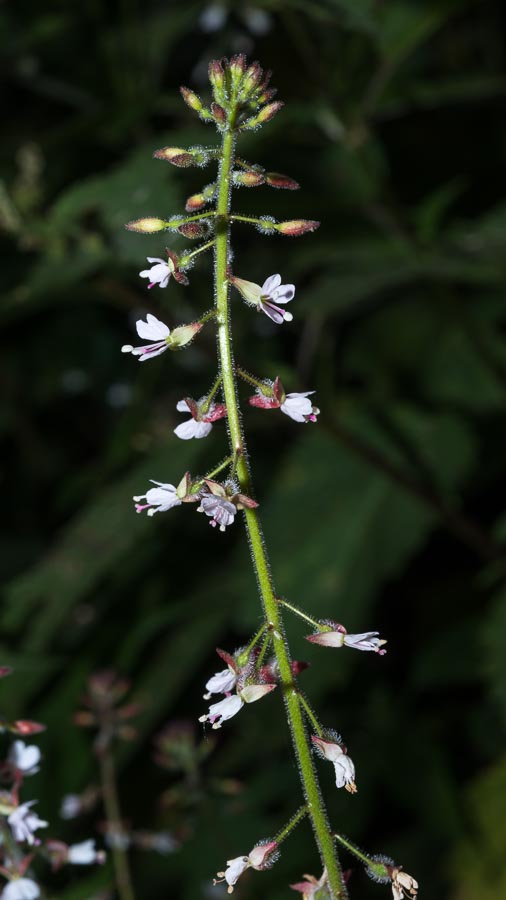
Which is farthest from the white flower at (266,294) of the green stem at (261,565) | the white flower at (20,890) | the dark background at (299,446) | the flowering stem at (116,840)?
the flowering stem at (116,840)

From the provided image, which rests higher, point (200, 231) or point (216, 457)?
point (216, 457)

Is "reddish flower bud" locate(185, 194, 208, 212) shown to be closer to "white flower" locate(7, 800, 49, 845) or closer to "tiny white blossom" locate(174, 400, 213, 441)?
"tiny white blossom" locate(174, 400, 213, 441)

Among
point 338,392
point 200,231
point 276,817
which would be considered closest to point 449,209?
point 338,392

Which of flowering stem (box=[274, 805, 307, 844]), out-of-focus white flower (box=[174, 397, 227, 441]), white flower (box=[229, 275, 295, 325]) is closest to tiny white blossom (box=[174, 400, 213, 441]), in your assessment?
out-of-focus white flower (box=[174, 397, 227, 441])

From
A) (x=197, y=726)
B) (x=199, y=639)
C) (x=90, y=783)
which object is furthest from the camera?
(x=197, y=726)

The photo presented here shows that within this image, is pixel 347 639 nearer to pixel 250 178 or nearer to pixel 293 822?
pixel 293 822

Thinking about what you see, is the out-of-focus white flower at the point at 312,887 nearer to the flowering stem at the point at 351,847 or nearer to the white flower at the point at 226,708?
the flowering stem at the point at 351,847

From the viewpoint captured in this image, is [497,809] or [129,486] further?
[497,809]

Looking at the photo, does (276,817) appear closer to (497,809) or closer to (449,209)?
(497,809)
